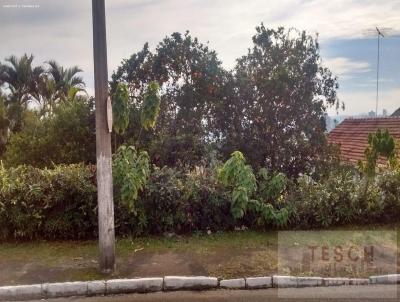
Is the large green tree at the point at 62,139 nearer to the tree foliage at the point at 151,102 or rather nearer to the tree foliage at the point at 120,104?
the tree foliage at the point at 151,102

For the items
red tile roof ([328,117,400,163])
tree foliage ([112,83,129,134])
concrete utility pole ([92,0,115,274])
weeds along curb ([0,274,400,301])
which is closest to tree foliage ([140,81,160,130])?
tree foliage ([112,83,129,134])

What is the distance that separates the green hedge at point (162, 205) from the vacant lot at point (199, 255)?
0.90ft

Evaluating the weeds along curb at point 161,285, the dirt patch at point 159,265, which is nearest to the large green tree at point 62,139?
the dirt patch at point 159,265

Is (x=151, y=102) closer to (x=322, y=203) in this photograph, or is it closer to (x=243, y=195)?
(x=243, y=195)

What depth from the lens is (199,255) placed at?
6547 mm

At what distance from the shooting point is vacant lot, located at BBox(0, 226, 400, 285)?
19.1ft

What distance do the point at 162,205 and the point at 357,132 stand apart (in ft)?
49.9

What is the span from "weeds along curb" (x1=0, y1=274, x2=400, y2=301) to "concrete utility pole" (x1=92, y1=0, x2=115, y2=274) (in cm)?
46

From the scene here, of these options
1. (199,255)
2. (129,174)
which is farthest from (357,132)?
(129,174)

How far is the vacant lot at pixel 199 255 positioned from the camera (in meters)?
5.81

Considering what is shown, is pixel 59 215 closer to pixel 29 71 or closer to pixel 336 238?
pixel 336 238

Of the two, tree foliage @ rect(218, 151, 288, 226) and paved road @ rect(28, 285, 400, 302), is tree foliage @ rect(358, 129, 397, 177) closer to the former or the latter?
tree foliage @ rect(218, 151, 288, 226)

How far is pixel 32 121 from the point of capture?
1483 cm

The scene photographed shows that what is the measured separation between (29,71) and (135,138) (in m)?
16.2
